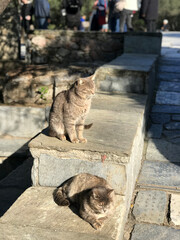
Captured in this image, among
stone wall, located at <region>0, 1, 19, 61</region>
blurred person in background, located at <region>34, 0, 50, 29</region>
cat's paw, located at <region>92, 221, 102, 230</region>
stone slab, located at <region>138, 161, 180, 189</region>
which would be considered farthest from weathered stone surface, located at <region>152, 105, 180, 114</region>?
blurred person in background, located at <region>34, 0, 50, 29</region>

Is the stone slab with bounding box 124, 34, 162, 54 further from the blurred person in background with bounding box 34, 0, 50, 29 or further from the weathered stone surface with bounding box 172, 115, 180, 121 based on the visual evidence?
the blurred person in background with bounding box 34, 0, 50, 29

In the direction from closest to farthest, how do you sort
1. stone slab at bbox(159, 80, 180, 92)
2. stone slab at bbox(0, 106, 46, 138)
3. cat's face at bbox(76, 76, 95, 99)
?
cat's face at bbox(76, 76, 95, 99) → stone slab at bbox(159, 80, 180, 92) → stone slab at bbox(0, 106, 46, 138)

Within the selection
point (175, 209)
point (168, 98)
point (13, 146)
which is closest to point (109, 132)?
point (175, 209)

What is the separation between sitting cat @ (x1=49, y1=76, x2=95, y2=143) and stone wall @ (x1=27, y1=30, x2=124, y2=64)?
19.6ft

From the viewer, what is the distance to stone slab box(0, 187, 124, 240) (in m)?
2.79

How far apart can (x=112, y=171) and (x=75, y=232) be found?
0.74 m

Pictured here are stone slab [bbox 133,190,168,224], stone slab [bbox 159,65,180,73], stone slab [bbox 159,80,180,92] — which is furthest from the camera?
stone slab [bbox 159,65,180,73]

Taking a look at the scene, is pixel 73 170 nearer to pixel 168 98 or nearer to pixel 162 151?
pixel 162 151

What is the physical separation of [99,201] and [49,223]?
18.7 inches

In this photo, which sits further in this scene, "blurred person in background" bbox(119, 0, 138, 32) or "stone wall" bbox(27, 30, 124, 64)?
A: "blurred person in background" bbox(119, 0, 138, 32)

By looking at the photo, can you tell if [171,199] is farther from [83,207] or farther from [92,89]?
[92,89]

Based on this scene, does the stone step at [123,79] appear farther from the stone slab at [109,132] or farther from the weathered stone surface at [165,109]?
the weathered stone surface at [165,109]

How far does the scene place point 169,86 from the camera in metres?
7.00

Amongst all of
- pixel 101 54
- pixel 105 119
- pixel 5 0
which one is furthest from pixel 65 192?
pixel 101 54
